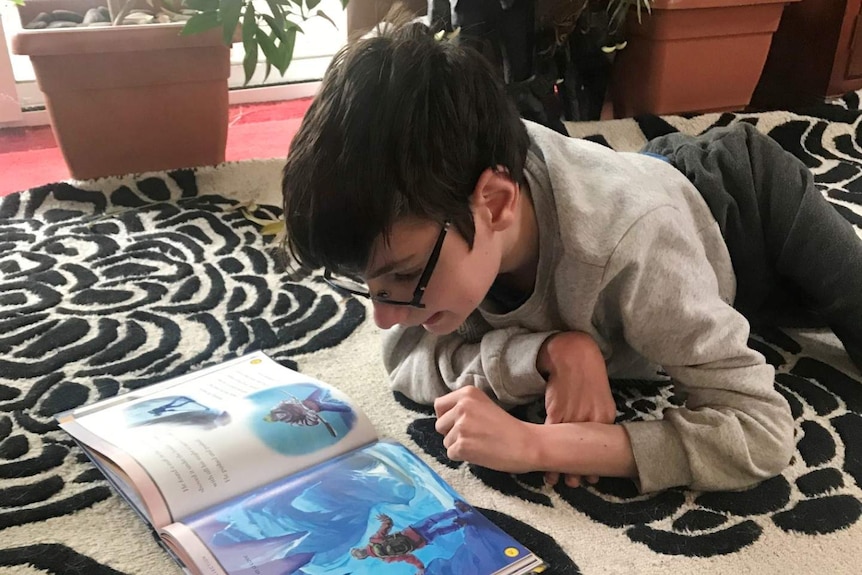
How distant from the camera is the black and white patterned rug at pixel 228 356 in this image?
2.33ft

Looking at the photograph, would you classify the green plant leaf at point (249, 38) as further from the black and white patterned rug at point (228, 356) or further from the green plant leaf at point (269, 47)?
the black and white patterned rug at point (228, 356)

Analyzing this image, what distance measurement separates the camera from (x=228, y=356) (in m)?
1.02

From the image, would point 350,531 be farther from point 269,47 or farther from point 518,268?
point 269,47

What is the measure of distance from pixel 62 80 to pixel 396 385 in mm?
956

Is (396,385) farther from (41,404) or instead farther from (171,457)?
(41,404)

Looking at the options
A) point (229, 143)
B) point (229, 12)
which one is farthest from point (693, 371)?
point (229, 143)

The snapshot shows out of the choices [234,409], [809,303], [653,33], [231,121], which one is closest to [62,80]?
[231,121]

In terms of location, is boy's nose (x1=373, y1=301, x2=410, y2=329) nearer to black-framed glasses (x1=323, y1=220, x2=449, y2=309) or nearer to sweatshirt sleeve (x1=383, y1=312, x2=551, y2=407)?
black-framed glasses (x1=323, y1=220, x2=449, y2=309)

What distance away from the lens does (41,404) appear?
0.91 m

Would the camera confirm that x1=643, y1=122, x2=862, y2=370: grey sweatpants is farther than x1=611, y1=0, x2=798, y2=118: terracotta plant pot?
No

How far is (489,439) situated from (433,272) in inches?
7.0

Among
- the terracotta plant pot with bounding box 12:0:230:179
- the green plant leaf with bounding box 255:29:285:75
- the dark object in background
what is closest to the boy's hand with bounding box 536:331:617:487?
the dark object in background

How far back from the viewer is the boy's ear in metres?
0.71

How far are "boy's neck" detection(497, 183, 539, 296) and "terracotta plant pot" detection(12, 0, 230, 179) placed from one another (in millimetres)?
933
